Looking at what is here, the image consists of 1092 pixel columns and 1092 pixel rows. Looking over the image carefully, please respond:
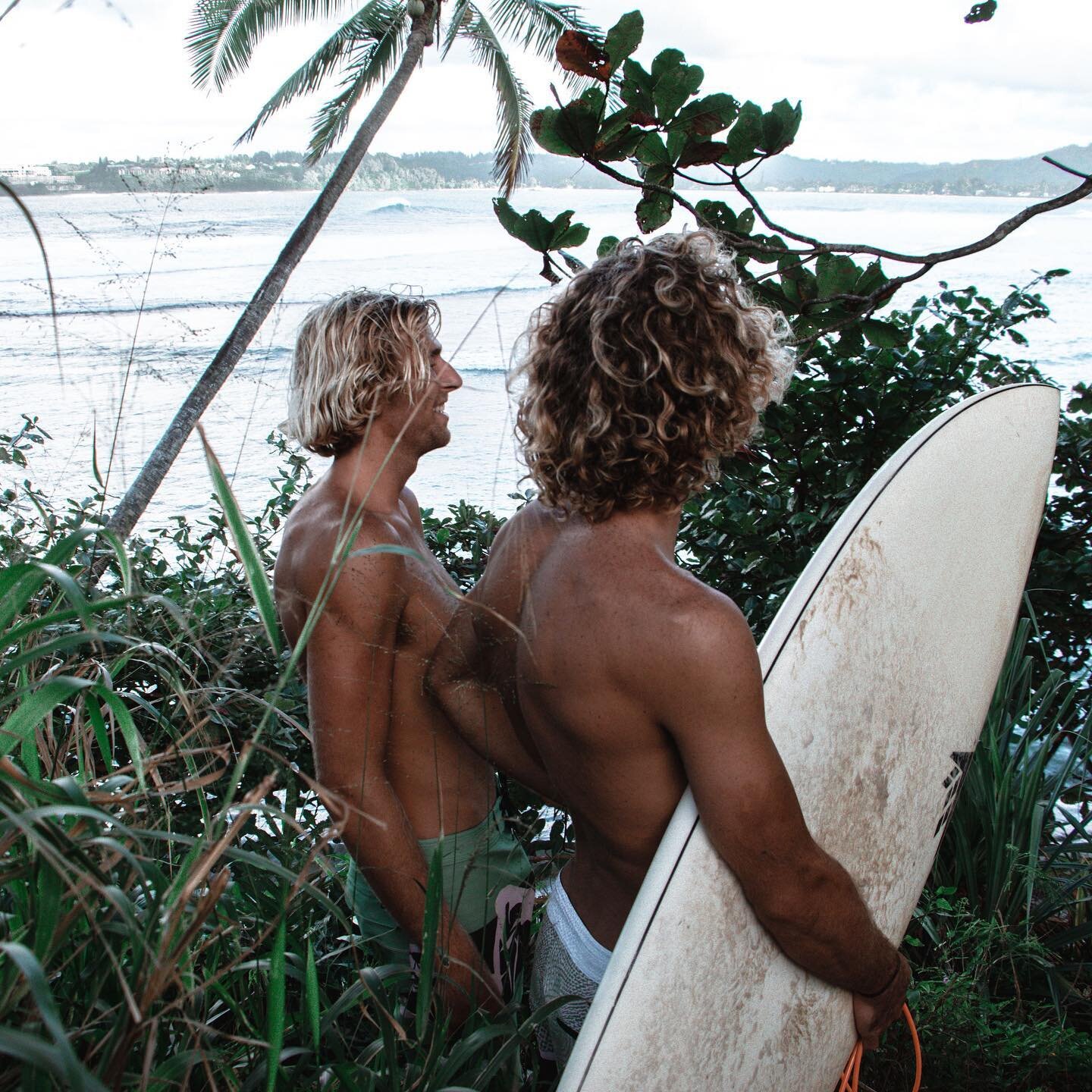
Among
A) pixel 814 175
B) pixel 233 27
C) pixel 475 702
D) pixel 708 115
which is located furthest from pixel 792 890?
pixel 814 175

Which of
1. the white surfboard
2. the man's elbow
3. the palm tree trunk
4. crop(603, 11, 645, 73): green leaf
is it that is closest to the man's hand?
the white surfboard

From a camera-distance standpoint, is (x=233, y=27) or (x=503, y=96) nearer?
(x=233, y=27)

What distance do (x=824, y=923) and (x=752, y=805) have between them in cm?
29

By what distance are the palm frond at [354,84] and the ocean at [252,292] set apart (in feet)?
6.73

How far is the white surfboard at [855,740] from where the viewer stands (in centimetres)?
155

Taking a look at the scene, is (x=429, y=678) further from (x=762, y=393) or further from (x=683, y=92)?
(x=683, y=92)

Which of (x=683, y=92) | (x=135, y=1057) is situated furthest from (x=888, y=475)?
(x=135, y=1057)

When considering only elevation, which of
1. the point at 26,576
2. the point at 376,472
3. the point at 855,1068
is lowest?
the point at 855,1068

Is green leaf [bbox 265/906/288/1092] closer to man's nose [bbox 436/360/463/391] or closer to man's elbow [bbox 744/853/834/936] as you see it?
man's elbow [bbox 744/853/834/936]

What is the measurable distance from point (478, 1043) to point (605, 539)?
714mm

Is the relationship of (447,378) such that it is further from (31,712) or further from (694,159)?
(31,712)

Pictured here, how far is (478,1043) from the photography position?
1379 millimetres

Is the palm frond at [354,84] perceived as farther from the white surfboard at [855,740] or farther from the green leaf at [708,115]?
the white surfboard at [855,740]

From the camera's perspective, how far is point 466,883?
1.94 m
